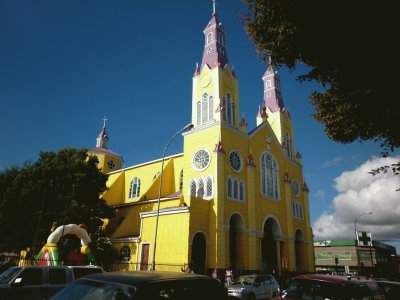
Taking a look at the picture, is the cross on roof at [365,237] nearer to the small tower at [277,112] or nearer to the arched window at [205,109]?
the small tower at [277,112]

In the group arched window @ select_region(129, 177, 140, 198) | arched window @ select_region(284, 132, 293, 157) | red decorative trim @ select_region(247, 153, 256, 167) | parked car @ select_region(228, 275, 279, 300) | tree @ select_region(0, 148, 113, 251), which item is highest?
arched window @ select_region(284, 132, 293, 157)

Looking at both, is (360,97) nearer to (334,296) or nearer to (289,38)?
(289,38)

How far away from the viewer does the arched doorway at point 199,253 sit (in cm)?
2398

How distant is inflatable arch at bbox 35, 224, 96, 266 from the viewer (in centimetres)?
1986

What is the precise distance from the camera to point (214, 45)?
3191 cm

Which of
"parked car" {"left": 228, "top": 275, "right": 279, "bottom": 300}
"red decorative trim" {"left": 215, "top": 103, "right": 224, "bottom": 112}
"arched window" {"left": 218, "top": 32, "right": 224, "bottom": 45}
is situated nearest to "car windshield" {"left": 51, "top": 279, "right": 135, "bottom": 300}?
"parked car" {"left": 228, "top": 275, "right": 279, "bottom": 300}

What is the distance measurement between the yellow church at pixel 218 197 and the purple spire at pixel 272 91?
1.10m

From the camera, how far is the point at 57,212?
26.6 meters

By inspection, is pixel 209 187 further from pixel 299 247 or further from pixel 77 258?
pixel 299 247

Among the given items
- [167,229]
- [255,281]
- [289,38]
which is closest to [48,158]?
[167,229]

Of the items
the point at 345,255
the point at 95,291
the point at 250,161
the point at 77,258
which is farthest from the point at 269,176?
the point at 345,255

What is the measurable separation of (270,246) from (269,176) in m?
6.87

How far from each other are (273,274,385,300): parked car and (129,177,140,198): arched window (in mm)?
30657

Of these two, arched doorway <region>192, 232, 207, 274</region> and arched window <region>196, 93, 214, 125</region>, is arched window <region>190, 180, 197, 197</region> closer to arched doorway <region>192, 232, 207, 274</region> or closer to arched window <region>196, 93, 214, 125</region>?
arched doorway <region>192, 232, 207, 274</region>
